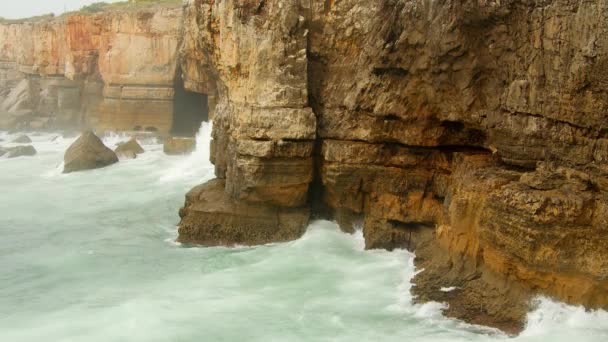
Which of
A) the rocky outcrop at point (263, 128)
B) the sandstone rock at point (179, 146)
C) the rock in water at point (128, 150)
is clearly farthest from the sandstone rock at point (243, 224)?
the rock in water at point (128, 150)

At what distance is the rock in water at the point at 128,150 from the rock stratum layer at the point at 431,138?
1077cm

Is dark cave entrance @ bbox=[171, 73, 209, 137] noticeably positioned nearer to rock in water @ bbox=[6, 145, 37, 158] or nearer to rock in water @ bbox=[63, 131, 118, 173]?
rock in water @ bbox=[63, 131, 118, 173]

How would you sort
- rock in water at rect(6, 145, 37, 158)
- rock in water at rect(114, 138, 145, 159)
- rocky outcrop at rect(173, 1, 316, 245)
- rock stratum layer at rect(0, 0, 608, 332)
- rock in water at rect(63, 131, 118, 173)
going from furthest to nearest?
rock in water at rect(6, 145, 37, 158)
rock in water at rect(114, 138, 145, 159)
rock in water at rect(63, 131, 118, 173)
rocky outcrop at rect(173, 1, 316, 245)
rock stratum layer at rect(0, 0, 608, 332)

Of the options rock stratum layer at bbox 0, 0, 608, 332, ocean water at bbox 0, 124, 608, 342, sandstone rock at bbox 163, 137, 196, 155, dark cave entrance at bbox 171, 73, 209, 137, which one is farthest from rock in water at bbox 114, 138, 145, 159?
rock stratum layer at bbox 0, 0, 608, 332

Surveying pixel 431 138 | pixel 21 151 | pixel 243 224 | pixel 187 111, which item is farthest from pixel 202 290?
pixel 21 151

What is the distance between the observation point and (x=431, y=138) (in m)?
13.2

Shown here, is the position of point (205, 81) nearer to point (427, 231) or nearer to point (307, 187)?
point (307, 187)

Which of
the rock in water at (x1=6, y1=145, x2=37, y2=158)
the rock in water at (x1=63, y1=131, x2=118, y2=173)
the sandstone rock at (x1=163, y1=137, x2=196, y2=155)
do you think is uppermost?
the sandstone rock at (x1=163, y1=137, x2=196, y2=155)

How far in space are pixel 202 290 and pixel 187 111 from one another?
20868 mm

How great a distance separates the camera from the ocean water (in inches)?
404

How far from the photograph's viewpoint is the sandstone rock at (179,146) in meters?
27.4

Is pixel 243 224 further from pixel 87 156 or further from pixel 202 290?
pixel 87 156

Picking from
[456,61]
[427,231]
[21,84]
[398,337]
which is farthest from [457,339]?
[21,84]

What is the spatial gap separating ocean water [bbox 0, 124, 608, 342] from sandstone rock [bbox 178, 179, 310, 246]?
1.07 feet
